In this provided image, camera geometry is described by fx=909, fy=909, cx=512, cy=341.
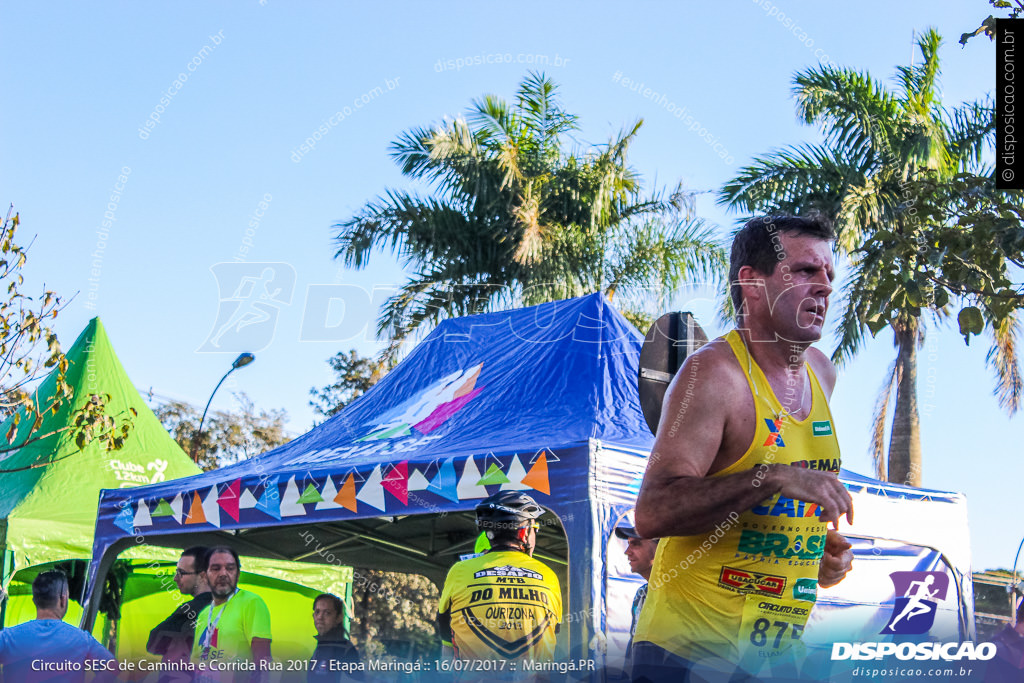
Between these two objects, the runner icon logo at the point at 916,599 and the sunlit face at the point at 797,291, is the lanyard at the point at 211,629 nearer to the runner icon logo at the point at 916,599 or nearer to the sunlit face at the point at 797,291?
the runner icon logo at the point at 916,599

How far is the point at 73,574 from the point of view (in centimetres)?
1034

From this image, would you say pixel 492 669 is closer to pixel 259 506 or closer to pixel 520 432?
pixel 520 432

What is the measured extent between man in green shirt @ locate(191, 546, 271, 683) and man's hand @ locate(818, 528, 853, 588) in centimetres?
437

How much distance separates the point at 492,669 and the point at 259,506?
265cm

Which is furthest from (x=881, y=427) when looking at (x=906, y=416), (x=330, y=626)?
(x=330, y=626)

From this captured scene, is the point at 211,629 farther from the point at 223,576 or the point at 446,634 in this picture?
the point at 446,634

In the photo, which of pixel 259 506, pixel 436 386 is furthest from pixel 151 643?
pixel 436 386

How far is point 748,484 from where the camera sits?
1.85 metres

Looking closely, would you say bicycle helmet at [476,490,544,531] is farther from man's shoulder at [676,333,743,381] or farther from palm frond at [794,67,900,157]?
palm frond at [794,67,900,157]

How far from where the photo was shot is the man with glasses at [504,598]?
4.24m

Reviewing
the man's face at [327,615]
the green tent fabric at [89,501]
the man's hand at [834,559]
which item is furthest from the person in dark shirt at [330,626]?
the man's hand at [834,559]

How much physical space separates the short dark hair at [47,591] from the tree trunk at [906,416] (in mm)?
12043

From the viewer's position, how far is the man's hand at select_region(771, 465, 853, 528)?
1809 mm

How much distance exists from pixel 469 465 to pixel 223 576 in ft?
6.94
